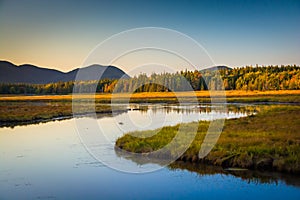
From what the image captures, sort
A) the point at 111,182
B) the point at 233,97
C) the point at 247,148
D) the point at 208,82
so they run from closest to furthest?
the point at 111,182, the point at 247,148, the point at 233,97, the point at 208,82

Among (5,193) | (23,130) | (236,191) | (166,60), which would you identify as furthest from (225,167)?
(23,130)

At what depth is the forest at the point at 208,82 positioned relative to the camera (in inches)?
4060

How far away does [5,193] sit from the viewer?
41.8 feet

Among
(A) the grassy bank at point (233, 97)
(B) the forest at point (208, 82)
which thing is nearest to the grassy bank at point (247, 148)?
(A) the grassy bank at point (233, 97)

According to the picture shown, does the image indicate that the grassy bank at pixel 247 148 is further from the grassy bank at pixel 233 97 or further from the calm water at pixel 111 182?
the grassy bank at pixel 233 97

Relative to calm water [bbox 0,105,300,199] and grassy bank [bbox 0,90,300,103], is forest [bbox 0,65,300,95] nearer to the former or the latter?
grassy bank [bbox 0,90,300,103]

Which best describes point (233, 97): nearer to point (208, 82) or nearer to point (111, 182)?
point (208, 82)

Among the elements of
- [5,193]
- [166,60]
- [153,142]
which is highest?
[166,60]

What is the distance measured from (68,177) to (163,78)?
3936 inches

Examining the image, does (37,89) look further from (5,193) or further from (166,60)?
(5,193)

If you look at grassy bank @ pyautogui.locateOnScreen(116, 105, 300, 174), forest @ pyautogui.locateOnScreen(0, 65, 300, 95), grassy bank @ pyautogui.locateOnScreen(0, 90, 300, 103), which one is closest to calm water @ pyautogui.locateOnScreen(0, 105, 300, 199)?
grassy bank @ pyautogui.locateOnScreen(116, 105, 300, 174)

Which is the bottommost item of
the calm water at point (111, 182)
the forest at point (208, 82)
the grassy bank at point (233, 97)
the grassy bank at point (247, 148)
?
the calm water at point (111, 182)

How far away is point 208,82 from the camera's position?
118000mm

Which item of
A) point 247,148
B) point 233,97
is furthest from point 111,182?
point 233,97
